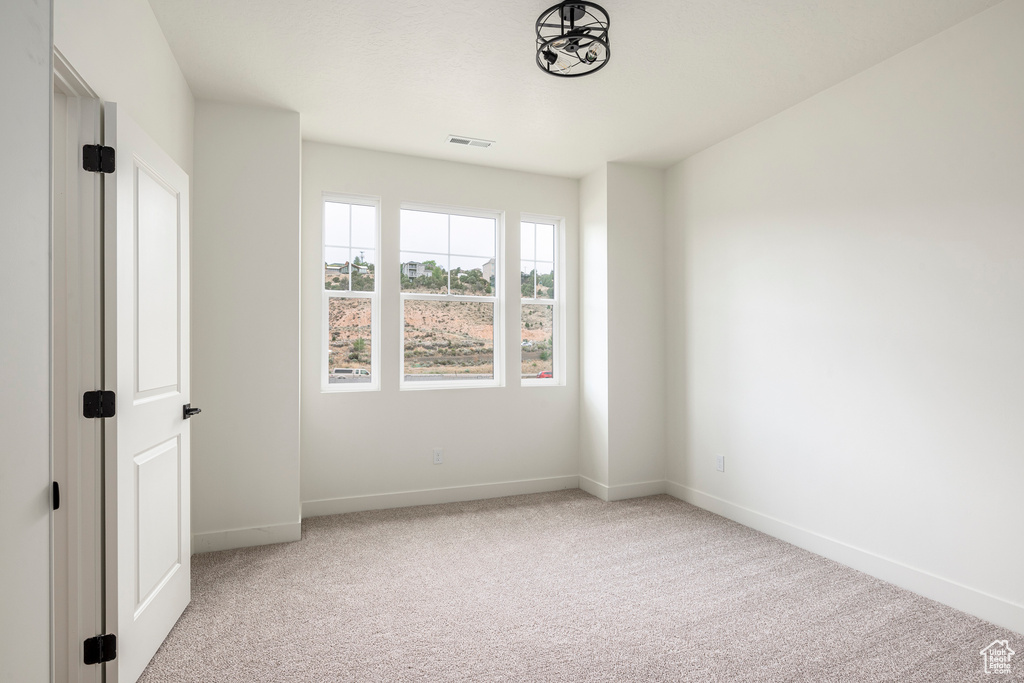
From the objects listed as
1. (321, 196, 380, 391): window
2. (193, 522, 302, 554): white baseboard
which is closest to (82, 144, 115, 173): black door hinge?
(321, 196, 380, 391): window

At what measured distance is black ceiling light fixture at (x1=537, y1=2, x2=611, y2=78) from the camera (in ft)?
7.64

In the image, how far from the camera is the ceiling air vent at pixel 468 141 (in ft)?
12.8

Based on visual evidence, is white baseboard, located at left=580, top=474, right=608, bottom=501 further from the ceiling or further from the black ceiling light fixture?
the black ceiling light fixture

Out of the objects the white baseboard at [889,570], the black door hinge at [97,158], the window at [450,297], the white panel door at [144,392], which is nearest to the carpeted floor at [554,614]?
the white baseboard at [889,570]

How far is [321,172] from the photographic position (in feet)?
13.2

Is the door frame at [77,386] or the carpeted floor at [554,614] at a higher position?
the door frame at [77,386]

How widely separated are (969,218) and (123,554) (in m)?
3.85

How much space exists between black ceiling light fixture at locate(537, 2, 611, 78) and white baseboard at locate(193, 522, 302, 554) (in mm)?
3132

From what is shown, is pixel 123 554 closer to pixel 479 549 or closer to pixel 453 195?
pixel 479 549

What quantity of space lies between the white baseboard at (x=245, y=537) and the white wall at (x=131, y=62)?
222cm

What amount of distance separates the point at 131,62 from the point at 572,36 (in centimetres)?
184

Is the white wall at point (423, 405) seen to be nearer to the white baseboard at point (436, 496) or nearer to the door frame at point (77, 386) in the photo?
the white baseboard at point (436, 496)

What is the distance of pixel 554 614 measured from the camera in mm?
2525
